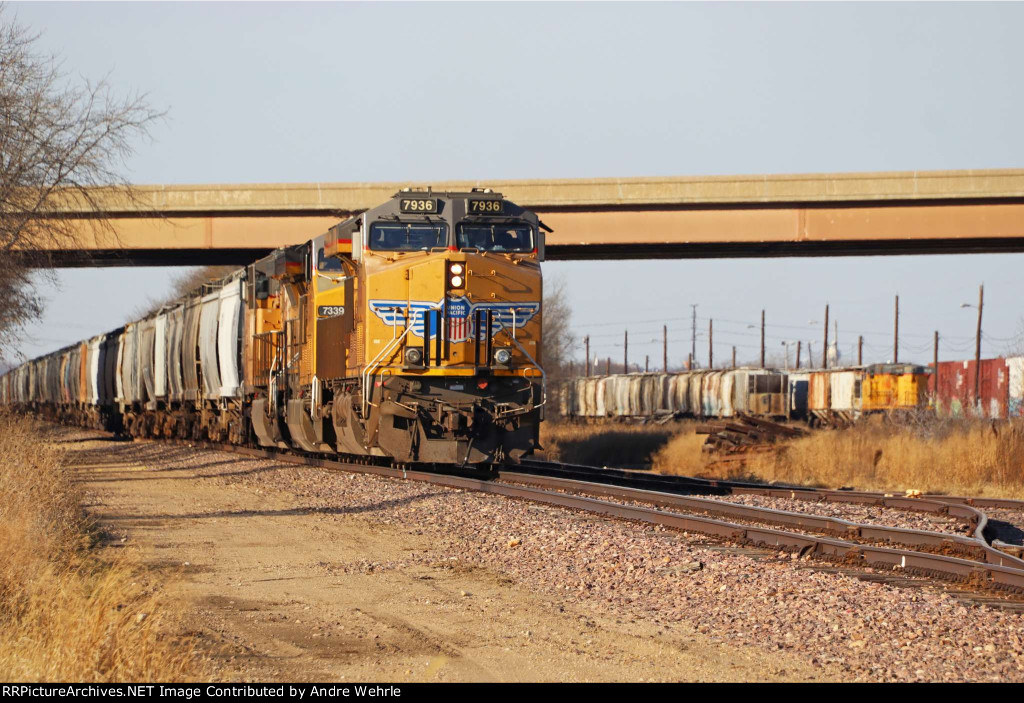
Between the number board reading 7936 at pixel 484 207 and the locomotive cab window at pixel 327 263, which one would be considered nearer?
the number board reading 7936 at pixel 484 207

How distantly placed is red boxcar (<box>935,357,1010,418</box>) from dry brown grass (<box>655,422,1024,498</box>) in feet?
59.6

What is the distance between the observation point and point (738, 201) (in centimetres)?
3045

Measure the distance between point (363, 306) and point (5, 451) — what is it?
5.23m

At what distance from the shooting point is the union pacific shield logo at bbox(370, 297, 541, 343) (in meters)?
16.0

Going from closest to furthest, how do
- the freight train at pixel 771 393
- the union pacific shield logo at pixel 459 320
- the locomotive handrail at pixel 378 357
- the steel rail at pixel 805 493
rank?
the steel rail at pixel 805 493 → the locomotive handrail at pixel 378 357 → the union pacific shield logo at pixel 459 320 → the freight train at pixel 771 393

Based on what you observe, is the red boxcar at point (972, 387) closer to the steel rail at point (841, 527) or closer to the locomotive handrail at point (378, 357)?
the steel rail at point (841, 527)

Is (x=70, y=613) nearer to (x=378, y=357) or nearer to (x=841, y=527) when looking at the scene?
(x=841, y=527)

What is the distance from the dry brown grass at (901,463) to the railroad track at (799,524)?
4.20 meters

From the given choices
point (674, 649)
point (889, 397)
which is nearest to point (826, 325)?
point (889, 397)

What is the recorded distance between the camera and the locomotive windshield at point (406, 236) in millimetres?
16312

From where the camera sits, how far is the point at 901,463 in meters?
22.2

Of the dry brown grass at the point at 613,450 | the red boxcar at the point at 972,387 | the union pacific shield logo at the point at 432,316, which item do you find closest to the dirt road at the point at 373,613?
the union pacific shield logo at the point at 432,316

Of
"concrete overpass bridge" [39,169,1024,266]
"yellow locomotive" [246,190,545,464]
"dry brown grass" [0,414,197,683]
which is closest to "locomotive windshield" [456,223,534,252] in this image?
"yellow locomotive" [246,190,545,464]
